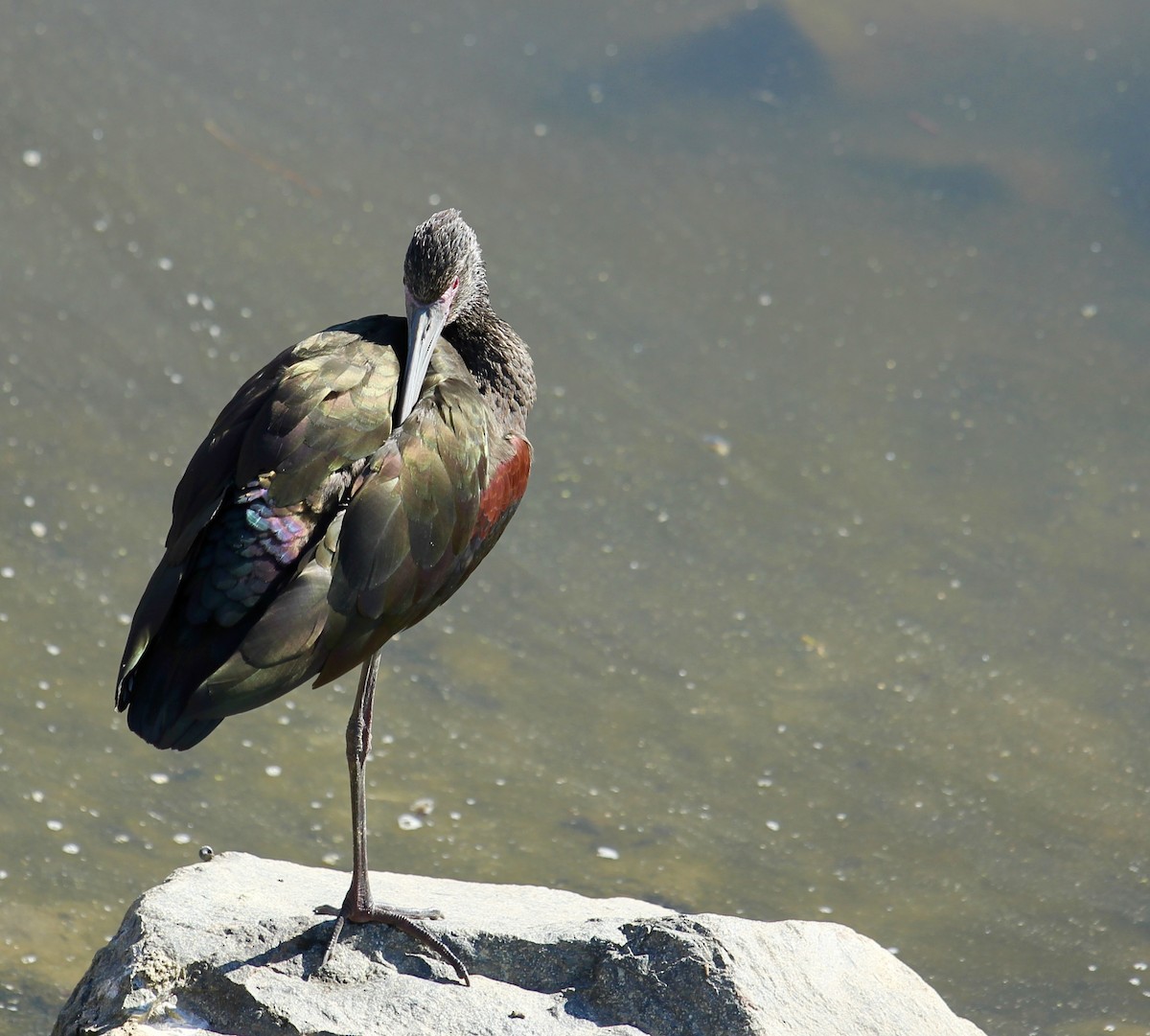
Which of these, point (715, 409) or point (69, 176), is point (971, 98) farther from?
point (69, 176)

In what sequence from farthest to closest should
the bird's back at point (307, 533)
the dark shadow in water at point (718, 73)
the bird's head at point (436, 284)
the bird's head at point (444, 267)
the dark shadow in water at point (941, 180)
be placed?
1. the dark shadow in water at point (718, 73)
2. the dark shadow in water at point (941, 180)
3. the bird's head at point (444, 267)
4. the bird's head at point (436, 284)
5. the bird's back at point (307, 533)

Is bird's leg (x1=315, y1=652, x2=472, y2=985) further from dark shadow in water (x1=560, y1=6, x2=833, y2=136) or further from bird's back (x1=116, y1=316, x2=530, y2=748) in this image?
dark shadow in water (x1=560, y1=6, x2=833, y2=136)

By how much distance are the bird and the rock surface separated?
0.08 metres

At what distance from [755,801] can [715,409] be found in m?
2.27

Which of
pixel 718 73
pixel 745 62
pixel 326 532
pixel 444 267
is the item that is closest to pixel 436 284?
pixel 444 267

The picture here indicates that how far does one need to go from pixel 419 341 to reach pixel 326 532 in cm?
58

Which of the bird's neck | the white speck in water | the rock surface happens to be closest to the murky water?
the white speck in water

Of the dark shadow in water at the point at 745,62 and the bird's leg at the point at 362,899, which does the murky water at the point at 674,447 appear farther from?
the bird's leg at the point at 362,899

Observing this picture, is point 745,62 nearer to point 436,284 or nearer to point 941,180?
point 941,180

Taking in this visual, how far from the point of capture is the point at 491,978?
3.36 meters

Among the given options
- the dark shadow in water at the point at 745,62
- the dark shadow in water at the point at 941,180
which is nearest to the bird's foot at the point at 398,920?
the dark shadow in water at the point at 941,180

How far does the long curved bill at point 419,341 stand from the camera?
3.44 metres

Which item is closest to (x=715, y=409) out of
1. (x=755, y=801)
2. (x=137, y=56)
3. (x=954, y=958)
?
(x=755, y=801)

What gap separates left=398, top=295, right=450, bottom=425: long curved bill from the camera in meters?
3.44
